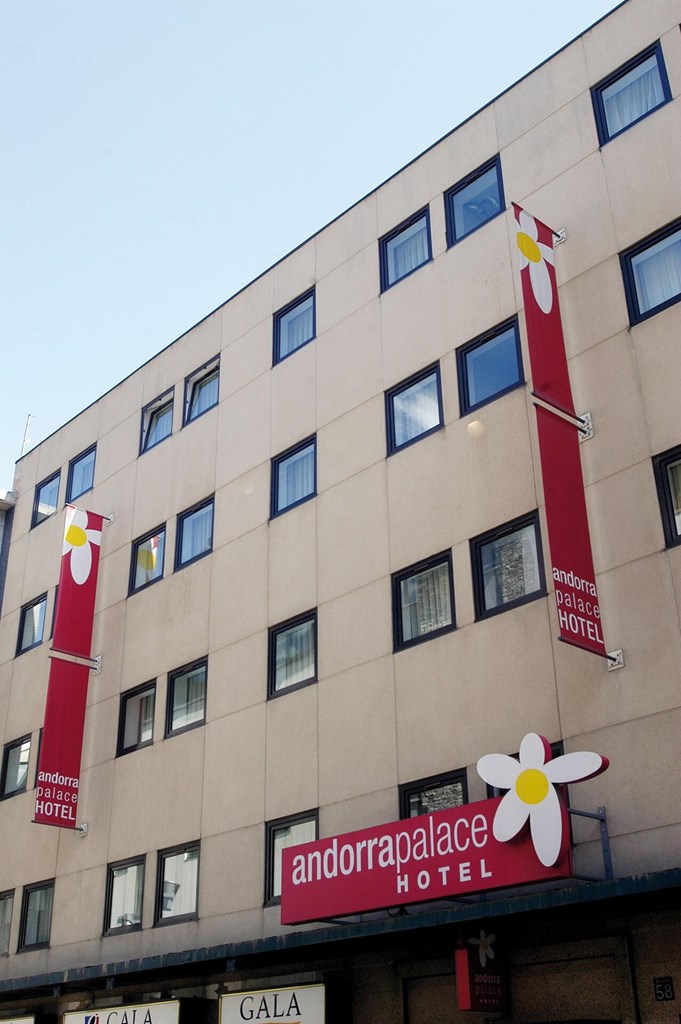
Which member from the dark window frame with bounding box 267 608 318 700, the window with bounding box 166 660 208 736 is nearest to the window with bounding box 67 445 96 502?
the window with bounding box 166 660 208 736

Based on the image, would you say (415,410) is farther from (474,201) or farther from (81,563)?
(81,563)

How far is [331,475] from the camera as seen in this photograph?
2122 centimetres

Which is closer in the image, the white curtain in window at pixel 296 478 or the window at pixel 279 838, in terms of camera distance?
the window at pixel 279 838

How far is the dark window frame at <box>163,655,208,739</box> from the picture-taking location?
2212cm

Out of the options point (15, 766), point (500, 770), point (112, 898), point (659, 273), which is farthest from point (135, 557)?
point (659, 273)

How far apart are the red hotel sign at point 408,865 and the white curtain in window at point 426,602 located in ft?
12.6

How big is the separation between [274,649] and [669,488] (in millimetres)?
8674

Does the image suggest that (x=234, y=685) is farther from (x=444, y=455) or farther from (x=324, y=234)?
(x=324, y=234)

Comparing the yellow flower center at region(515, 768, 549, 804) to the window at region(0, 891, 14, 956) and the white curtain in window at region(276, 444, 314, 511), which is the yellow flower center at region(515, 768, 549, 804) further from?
the window at region(0, 891, 14, 956)

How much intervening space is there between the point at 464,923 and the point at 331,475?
9400mm

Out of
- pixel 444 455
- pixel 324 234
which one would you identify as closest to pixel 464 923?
pixel 444 455

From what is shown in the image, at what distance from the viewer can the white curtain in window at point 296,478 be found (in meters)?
22.0

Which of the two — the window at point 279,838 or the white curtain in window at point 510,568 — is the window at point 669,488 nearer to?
the white curtain in window at point 510,568

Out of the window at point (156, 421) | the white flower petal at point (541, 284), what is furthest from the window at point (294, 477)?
the white flower petal at point (541, 284)
